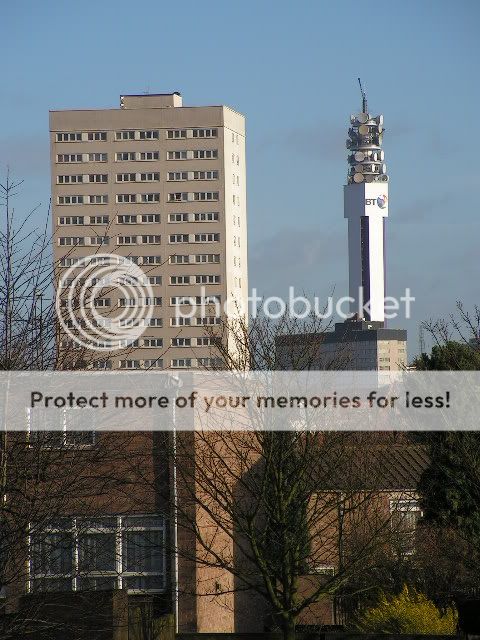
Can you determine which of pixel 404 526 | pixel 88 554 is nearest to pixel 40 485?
pixel 88 554

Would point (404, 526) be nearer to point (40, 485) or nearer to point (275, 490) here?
point (275, 490)

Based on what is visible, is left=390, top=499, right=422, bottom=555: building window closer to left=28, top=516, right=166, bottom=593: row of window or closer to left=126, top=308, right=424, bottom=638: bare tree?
left=126, top=308, right=424, bottom=638: bare tree

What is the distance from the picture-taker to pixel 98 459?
14.0 m

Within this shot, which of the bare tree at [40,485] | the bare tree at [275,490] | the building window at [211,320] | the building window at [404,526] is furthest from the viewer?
the building window at [211,320]

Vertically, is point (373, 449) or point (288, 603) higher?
point (373, 449)

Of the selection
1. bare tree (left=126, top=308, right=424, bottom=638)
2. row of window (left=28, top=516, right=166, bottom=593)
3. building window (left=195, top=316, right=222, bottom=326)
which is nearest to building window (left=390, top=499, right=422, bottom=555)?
bare tree (left=126, top=308, right=424, bottom=638)

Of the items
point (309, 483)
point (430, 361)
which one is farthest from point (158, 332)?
point (309, 483)

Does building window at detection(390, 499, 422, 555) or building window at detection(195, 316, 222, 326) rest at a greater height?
building window at detection(195, 316, 222, 326)

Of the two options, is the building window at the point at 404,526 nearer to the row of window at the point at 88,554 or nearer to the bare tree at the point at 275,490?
the bare tree at the point at 275,490

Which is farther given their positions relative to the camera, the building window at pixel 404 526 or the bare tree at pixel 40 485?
the building window at pixel 404 526

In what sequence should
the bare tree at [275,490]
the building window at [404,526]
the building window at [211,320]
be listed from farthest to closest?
1. the building window at [211,320]
2. the building window at [404,526]
3. the bare tree at [275,490]

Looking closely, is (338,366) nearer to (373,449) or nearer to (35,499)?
(373,449)

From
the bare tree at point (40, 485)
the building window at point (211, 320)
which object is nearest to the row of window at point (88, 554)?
the bare tree at point (40, 485)

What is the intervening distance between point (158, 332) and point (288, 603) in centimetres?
17857
